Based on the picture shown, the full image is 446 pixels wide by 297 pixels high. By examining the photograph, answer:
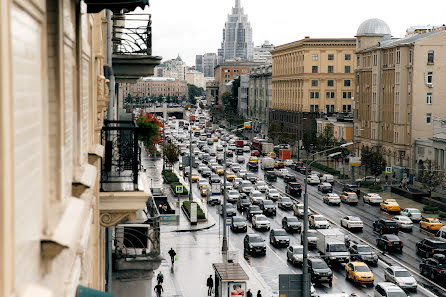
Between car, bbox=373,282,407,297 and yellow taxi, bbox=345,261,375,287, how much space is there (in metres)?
3.54

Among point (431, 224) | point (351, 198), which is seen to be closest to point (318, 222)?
point (431, 224)

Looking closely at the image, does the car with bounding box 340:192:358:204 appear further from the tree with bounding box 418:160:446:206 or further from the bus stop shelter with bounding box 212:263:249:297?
the bus stop shelter with bounding box 212:263:249:297

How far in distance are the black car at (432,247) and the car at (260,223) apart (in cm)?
1292

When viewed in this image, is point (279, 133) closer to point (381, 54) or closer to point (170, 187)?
point (381, 54)

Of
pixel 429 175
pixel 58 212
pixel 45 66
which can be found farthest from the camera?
pixel 429 175

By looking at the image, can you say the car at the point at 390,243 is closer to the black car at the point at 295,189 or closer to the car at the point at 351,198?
the car at the point at 351,198

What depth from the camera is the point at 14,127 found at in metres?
3.16

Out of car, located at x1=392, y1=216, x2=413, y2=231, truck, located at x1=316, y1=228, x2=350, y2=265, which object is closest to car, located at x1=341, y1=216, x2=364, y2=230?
car, located at x1=392, y1=216, x2=413, y2=231

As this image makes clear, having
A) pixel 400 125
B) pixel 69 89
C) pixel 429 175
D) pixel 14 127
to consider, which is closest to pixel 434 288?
pixel 429 175

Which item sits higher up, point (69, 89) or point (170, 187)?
point (69, 89)

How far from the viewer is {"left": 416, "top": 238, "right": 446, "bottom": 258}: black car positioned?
40812mm

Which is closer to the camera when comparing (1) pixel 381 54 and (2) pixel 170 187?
(2) pixel 170 187

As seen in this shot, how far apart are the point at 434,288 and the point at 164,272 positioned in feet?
46.3

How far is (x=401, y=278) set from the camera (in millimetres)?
34594
